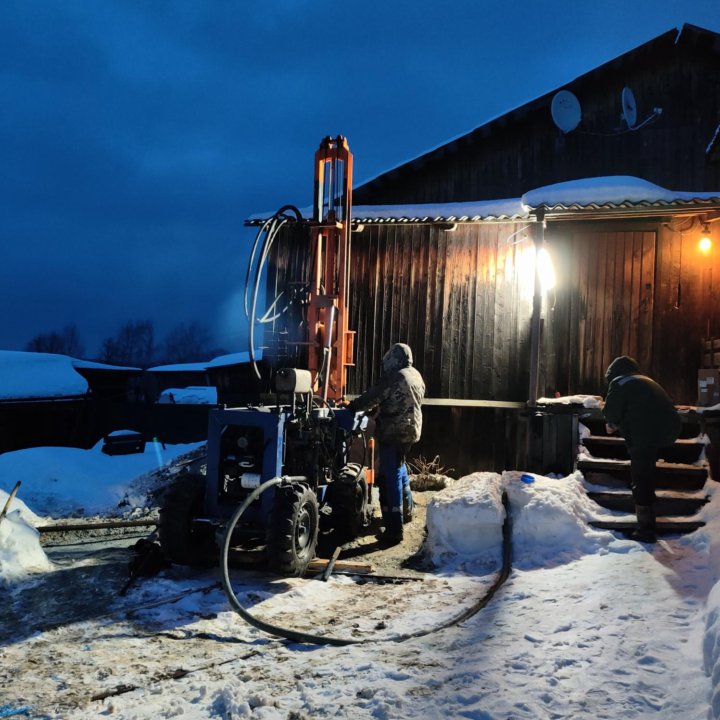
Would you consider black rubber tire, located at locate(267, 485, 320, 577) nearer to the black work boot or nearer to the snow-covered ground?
the snow-covered ground

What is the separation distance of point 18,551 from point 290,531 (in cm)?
297

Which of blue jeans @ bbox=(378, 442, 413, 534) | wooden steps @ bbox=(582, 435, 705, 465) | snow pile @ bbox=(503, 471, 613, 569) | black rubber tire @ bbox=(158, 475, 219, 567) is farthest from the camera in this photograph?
wooden steps @ bbox=(582, 435, 705, 465)

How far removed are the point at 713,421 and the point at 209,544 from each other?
21.3 feet

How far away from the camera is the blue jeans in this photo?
24.0ft

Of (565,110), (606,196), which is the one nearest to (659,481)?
(606,196)

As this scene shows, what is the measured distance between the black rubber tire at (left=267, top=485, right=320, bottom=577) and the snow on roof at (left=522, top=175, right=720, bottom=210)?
6273mm

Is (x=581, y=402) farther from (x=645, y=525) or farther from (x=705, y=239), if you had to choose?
(x=705, y=239)

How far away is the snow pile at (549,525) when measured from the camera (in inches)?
247

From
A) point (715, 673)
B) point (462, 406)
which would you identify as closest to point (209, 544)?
point (715, 673)

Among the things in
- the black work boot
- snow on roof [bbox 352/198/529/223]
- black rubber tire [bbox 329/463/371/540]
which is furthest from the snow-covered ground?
snow on roof [bbox 352/198/529/223]

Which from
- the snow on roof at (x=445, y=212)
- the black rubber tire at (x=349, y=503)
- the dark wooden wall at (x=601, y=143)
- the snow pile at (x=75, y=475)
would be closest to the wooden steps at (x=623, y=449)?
the black rubber tire at (x=349, y=503)

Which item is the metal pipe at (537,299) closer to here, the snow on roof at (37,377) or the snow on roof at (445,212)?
the snow on roof at (445,212)

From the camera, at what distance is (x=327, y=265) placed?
893 cm

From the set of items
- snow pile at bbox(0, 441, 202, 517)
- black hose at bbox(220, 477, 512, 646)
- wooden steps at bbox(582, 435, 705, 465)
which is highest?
wooden steps at bbox(582, 435, 705, 465)
